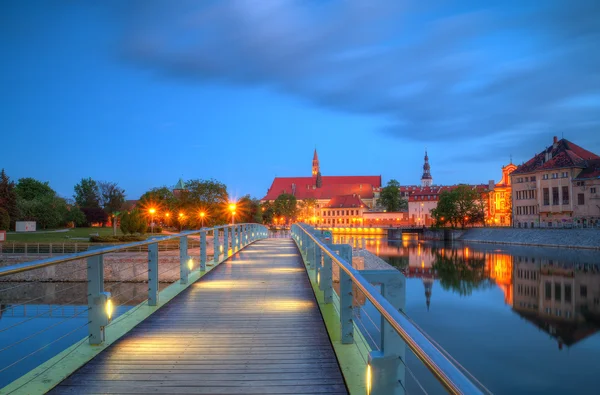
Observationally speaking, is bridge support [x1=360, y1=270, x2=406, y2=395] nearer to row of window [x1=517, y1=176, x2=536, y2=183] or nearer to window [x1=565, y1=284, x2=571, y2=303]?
window [x1=565, y1=284, x2=571, y2=303]

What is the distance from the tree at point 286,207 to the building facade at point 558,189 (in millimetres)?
51438

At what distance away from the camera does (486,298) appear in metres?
29.8

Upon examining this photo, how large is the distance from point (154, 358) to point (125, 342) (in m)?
0.77

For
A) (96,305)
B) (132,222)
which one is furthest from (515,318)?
(132,222)

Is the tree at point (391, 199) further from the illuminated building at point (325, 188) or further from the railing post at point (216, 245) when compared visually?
the railing post at point (216, 245)

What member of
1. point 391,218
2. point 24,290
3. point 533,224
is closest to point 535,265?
point 533,224

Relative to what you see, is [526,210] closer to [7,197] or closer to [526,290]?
[526,290]

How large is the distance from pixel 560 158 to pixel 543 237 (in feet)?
52.9

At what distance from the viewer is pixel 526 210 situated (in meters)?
73.9

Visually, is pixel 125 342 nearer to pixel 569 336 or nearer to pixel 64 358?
pixel 64 358

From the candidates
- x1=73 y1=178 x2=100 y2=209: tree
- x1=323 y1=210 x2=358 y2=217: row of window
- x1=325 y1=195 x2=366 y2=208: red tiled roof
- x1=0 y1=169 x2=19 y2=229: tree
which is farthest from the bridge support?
x1=325 y1=195 x2=366 y2=208: red tiled roof

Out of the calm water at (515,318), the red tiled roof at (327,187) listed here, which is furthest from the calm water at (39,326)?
the red tiled roof at (327,187)

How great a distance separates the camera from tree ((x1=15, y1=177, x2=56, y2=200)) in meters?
83.2

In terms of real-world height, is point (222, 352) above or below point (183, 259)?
below
